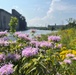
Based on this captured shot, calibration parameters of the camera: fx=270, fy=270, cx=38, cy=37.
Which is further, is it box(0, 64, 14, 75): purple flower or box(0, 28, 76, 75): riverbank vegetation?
box(0, 28, 76, 75): riverbank vegetation

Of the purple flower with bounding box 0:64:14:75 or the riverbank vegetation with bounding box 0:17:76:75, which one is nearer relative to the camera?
the purple flower with bounding box 0:64:14:75

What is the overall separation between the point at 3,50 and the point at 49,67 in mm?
544

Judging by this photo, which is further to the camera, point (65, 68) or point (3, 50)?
point (65, 68)

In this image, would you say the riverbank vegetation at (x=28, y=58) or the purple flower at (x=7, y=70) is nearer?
the purple flower at (x=7, y=70)

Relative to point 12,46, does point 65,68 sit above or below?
below

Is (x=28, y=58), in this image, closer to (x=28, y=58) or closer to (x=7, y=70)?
(x=28, y=58)

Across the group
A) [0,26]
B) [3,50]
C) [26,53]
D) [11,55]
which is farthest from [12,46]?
[0,26]

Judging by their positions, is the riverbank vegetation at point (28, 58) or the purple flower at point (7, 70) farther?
the riverbank vegetation at point (28, 58)

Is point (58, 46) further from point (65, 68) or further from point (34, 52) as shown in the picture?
point (34, 52)

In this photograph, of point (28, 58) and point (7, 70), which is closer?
point (7, 70)

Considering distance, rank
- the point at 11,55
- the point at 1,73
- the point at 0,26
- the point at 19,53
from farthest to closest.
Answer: the point at 0,26 → the point at 19,53 → the point at 11,55 → the point at 1,73

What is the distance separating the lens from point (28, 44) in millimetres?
3055

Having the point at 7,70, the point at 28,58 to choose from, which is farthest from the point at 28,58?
the point at 7,70

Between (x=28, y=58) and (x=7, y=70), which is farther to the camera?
(x=28, y=58)
